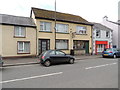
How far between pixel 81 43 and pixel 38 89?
16572mm

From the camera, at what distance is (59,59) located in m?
10.3

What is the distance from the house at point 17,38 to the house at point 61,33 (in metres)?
1.02

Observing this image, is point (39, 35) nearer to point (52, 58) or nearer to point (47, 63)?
point (52, 58)

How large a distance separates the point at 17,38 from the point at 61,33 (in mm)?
6901

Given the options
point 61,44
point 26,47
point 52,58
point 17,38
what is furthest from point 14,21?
point 52,58

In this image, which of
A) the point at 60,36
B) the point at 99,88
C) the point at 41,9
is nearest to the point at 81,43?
the point at 60,36

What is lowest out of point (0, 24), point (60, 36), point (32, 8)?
point (60, 36)

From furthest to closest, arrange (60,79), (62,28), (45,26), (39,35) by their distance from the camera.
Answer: (62,28) → (45,26) → (39,35) → (60,79)

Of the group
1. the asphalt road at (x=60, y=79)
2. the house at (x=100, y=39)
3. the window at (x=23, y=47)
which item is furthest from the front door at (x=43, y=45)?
the house at (x=100, y=39)

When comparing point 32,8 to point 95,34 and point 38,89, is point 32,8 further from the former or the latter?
point 38,89

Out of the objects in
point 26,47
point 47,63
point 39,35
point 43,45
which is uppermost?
point 39,35

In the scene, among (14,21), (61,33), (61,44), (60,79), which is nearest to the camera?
(60,79)

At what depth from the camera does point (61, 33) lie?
17.6 metres

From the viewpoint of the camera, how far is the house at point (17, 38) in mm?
13727
